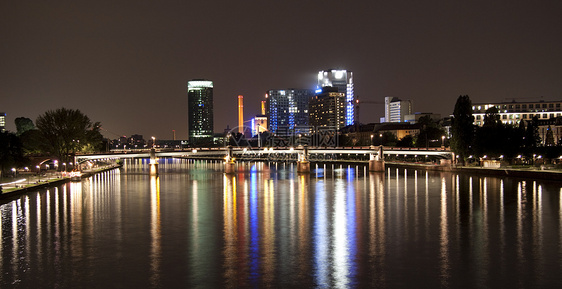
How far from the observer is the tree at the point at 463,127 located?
8556 cm

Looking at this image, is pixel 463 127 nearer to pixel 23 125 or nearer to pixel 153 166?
pixel 153 166

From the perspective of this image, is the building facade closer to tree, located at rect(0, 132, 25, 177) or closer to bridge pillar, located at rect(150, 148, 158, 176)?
bridge pillar, located at rect(150, 148, 158, 176)

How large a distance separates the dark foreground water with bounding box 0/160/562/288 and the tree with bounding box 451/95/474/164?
36.2m

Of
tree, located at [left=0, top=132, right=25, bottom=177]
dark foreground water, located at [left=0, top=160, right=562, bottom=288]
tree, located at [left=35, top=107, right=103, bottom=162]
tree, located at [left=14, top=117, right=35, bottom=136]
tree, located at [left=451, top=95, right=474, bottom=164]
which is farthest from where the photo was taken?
tree, located at [left=14, top=117, right=35, bottom=136]

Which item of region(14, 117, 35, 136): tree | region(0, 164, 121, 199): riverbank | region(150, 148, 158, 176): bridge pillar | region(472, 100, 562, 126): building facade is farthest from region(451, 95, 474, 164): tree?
region(14, 117, 35, 136): tree

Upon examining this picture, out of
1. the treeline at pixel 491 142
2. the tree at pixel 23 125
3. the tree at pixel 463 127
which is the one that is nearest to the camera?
the treeline at pixel 491 142

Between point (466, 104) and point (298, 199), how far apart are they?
4664 centimetres

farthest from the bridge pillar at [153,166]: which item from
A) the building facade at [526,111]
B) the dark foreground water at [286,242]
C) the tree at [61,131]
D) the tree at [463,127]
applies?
the building facade at [526,111]

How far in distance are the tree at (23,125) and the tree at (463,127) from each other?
10545 centimetres

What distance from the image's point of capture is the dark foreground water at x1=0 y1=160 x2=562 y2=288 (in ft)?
68.4

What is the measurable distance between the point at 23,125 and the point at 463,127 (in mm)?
108435

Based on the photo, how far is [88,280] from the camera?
68.4ft

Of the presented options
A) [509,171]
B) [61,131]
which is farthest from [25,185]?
[509,171]

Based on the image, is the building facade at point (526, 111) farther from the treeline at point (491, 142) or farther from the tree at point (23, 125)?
the tree at point (23, 125)
